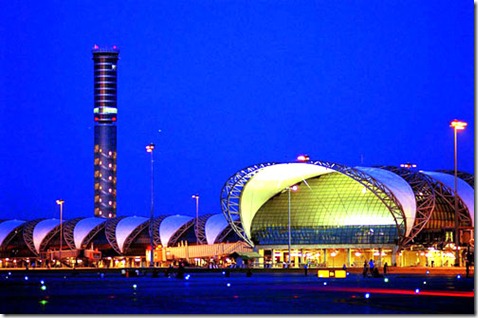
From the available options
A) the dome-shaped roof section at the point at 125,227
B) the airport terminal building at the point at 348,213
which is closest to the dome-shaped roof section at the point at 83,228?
the dome-shaped roof section at the point at 125,227

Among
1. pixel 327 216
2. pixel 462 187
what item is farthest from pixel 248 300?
pixel 327 216

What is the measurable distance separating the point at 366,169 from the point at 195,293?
88.5 m

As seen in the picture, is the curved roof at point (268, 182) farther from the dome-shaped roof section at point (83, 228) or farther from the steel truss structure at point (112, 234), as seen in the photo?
the dome-shaped roof section at point (83, 228)

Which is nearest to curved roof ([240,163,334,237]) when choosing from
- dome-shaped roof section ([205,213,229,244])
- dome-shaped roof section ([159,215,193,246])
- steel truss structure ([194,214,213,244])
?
dome-shaped roof section ([205,213,229,244])

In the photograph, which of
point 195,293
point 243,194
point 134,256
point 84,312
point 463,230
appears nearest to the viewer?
point 84,312

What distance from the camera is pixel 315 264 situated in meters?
140

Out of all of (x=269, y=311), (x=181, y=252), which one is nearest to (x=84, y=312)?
(x=269, y=311)

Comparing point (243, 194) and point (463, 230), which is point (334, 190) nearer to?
point (243, 194)

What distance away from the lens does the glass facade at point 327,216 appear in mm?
143875

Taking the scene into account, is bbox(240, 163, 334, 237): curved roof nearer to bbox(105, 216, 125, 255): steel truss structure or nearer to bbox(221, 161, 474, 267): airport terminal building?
bbox(221, 161, 474, 267): airport terminal building

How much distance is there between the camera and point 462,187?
135625 mm

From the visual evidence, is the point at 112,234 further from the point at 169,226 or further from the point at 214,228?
the point at 214,228

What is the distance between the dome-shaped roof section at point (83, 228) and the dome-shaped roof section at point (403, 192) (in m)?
70.0

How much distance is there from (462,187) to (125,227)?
70674mm
